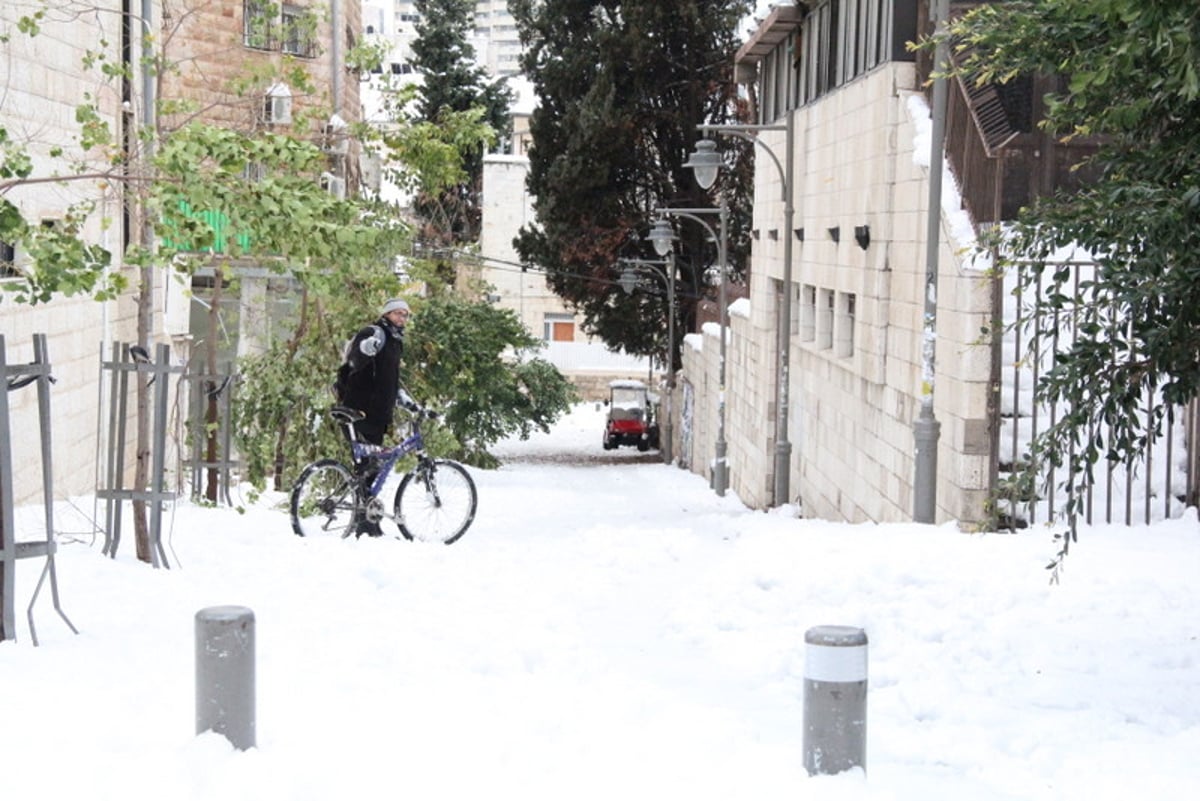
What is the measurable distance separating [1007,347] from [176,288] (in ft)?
33.9

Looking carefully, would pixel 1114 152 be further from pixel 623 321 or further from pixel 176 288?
pixel 623 321

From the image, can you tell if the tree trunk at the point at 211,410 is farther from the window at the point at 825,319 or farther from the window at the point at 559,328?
the window at the point at 559,328

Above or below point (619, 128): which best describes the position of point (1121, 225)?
below

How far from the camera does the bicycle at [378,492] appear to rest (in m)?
12.4

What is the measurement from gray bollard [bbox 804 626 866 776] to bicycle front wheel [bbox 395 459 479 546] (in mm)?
7506

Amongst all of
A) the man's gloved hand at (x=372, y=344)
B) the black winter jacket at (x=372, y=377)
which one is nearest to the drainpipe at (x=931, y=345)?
the black winter jacket at (x=372, y=377)

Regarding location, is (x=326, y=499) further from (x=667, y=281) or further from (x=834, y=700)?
(x=667, y=281)

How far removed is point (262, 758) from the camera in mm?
5520

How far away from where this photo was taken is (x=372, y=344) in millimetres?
12297

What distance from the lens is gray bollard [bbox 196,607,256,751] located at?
18.0 ft

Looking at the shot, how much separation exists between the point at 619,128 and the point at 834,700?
34021mm

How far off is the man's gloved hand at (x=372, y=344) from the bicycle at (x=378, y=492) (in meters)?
0.44

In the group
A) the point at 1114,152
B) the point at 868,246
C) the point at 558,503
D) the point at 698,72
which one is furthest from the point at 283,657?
the point at 698,72

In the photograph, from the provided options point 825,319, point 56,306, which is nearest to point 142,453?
point 56,306
